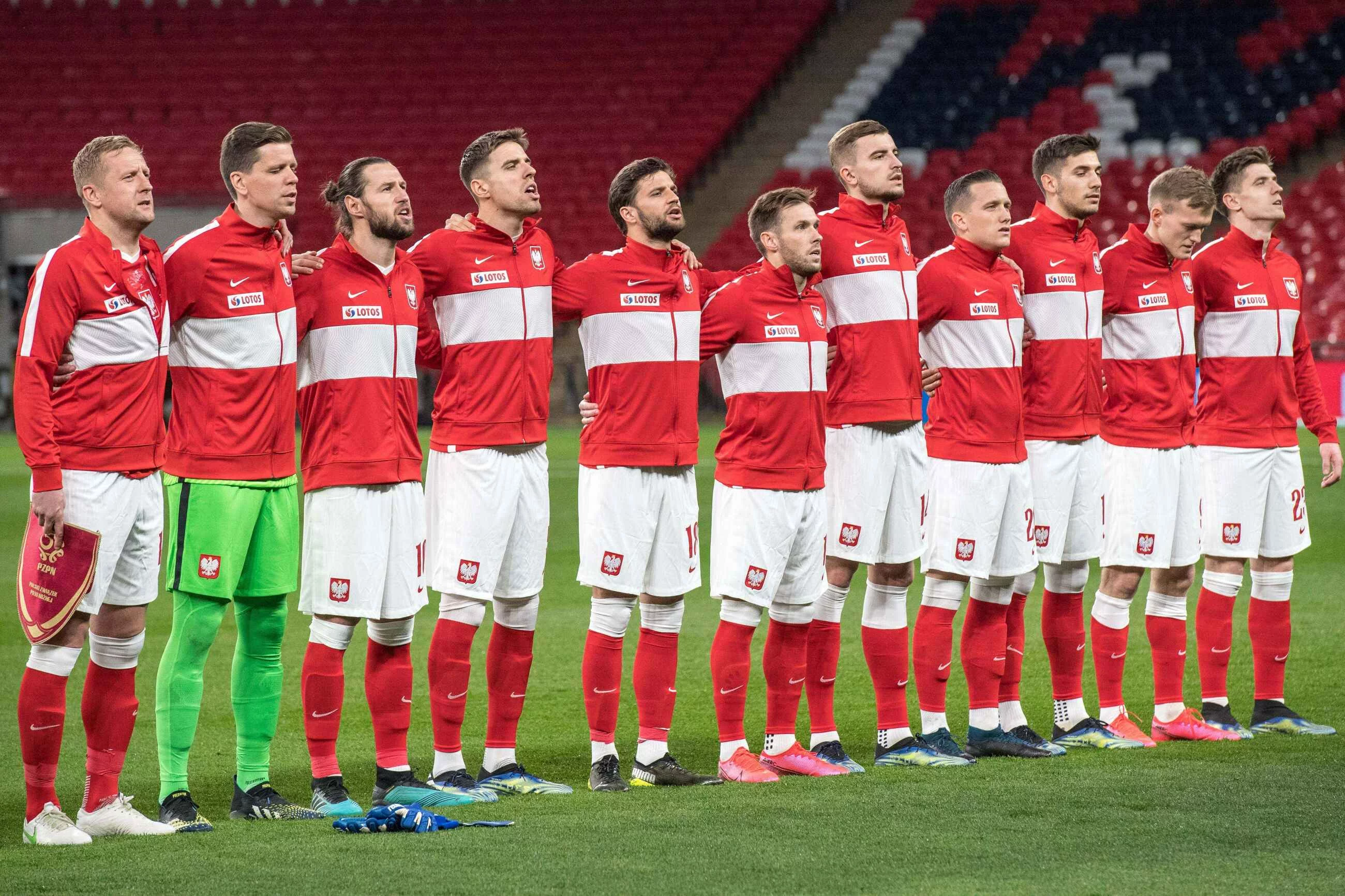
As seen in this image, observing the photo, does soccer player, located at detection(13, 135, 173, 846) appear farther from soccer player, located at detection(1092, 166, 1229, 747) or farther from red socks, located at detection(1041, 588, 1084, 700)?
soccer player, located at detection(1092, 166, 1229, 747)

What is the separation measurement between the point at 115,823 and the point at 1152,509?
Result: 4.05 m

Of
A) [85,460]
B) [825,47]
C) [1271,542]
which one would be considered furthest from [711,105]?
[85,460]

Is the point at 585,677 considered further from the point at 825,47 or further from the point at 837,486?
the point at 825,47

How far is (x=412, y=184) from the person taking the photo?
84.3 feet

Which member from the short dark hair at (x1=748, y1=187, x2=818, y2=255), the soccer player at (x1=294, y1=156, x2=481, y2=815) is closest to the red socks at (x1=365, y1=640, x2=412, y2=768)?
the soccer player at (x1=294, y1=156, x2=481, y2=815)

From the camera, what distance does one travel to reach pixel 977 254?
6.64 meters

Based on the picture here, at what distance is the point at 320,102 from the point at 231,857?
24.0 meters

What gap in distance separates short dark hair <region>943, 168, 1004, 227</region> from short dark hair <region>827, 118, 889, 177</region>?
14.9 inches

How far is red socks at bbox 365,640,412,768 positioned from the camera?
5691 mm

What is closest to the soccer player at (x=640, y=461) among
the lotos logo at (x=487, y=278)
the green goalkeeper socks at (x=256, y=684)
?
the lotos logo at (x=487, y=278)

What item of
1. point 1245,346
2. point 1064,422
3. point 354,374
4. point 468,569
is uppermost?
point 1245,346

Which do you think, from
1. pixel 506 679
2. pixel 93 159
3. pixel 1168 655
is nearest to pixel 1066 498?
pixel 1168 655

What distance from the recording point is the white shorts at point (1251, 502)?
708 cm

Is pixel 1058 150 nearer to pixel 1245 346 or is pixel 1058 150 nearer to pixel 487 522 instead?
pixel 1245 346
